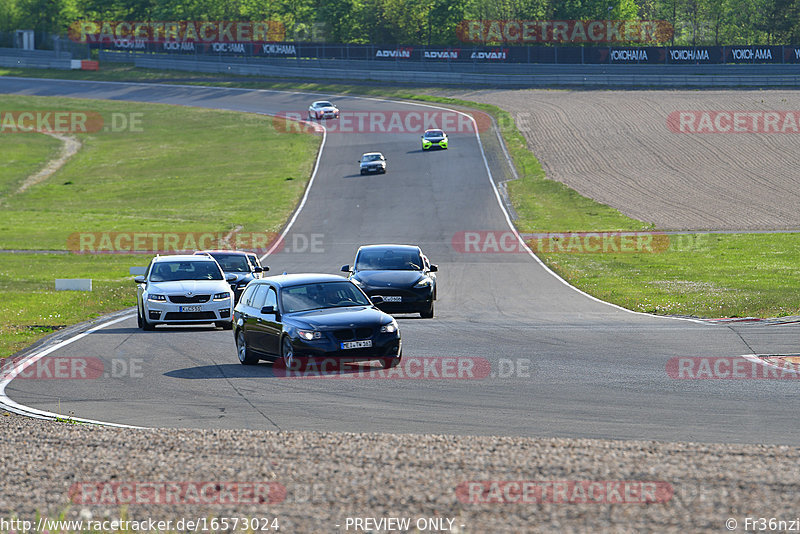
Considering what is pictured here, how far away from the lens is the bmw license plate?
568 inches

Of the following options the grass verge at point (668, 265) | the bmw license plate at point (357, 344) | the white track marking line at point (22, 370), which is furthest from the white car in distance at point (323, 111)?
the bmw license plate at point (357, 344)

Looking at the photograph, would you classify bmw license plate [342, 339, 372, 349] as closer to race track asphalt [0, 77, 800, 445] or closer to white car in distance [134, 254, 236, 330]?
race track asphalt [0, 77, 800, 445]

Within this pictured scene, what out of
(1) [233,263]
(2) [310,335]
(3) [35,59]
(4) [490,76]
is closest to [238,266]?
(1) [233,263]

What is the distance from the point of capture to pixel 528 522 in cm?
704

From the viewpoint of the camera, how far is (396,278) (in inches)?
867

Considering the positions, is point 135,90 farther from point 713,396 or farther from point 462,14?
point 713,396

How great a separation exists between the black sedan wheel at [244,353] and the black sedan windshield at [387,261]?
7061 mm

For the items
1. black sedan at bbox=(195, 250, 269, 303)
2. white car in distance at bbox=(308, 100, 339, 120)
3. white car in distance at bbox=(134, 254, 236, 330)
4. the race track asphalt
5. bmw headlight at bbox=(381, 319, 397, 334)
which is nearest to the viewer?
the race track asphalt

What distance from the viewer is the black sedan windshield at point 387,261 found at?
22.9 metres

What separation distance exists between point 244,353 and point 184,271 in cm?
656

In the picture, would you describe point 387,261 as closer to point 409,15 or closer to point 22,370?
point 22,370

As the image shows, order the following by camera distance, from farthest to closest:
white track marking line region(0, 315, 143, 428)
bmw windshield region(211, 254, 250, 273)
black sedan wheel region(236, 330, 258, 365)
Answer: bmw windshield region(211, 254, 250, 273)
black sedan wheel region(236, 330, 258, 365)
white track marking line region(0, 315, 143, 428)

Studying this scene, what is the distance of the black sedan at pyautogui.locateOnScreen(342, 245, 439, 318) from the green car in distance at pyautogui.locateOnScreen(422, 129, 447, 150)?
137ft

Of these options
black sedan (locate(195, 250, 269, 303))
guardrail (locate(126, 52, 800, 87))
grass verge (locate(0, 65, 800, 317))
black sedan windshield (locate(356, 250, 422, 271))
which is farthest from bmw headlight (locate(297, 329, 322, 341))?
guardrail (locate(126, 52, 800, 87))
